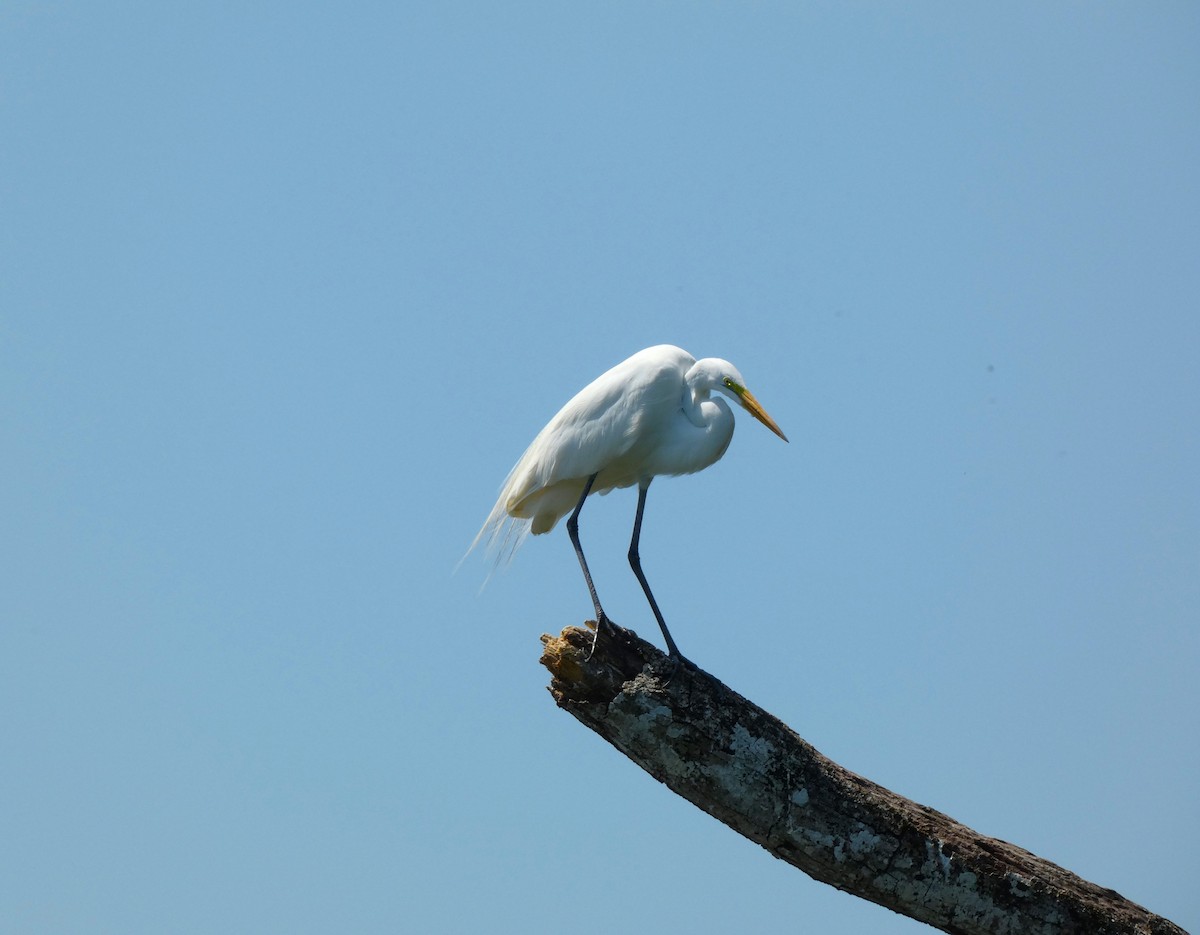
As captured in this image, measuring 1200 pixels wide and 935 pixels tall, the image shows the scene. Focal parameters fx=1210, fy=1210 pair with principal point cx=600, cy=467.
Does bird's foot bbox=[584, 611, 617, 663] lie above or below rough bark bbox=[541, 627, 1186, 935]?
above

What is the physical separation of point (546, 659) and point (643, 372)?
2.28 m

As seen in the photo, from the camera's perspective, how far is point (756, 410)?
7426 mm

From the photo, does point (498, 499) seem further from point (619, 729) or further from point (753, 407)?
point (619, 729)

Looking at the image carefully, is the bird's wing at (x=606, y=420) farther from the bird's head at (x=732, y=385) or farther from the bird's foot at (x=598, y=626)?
the bird's foot at (x=598, y=626)

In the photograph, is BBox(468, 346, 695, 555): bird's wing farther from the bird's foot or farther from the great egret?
the bird's foot

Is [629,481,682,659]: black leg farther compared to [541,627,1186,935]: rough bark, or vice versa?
[629,481,682,659]: black leg

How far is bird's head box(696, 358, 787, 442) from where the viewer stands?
732 centimetres

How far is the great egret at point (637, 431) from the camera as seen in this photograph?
7105 mm

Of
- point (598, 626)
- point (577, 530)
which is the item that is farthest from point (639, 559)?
point (598, 626)

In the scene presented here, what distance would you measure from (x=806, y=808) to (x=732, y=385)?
9.05 ft

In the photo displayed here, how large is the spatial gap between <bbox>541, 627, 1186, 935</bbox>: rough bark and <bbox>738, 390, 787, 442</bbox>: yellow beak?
223 cm

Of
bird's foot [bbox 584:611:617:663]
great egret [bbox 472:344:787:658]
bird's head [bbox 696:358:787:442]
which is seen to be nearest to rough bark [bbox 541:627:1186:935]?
bird's foot [bbox 584:611:617:663]

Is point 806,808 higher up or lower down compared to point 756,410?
lower down

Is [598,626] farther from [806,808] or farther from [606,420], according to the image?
[606,420]
